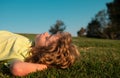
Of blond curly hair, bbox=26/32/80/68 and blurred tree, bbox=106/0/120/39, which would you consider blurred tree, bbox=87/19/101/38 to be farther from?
blond curly hair, bbox=26/32/80/68

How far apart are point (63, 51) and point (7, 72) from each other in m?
1.19

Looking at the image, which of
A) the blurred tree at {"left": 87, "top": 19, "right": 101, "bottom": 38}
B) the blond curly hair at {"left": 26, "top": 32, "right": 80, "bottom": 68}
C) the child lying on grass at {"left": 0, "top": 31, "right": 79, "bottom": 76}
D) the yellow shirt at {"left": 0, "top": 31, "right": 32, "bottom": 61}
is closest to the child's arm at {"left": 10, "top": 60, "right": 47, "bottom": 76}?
the child lying on grass at {"left": 0, "top": 31, "right": 79, "bottom": 76}

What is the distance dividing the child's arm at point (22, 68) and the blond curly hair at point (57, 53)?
0.72 feet

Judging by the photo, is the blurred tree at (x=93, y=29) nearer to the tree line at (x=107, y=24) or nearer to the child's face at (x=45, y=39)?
the tree line at (x=107, y=24)

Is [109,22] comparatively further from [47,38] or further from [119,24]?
[47,38]

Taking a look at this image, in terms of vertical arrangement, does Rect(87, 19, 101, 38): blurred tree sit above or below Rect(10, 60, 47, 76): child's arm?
above

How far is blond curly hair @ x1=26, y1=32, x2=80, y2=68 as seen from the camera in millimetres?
6336

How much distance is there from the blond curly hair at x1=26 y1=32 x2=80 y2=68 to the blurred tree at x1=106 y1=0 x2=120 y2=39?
56.1 metres

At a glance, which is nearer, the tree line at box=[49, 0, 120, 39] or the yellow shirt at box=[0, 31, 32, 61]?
the yellow shirt at box=[0, 31, 32, 61]

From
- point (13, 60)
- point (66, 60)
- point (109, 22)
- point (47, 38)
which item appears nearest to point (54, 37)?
point (47, 38)

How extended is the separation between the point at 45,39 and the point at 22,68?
975 millimetres

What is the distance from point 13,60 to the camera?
636 centimetres


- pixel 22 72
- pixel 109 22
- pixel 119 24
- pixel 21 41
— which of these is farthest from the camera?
pixel 109 22

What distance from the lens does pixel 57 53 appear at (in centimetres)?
636
